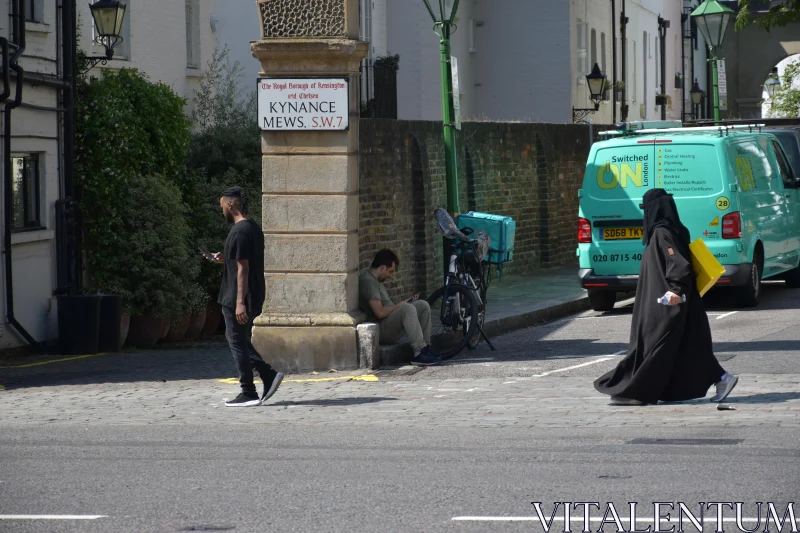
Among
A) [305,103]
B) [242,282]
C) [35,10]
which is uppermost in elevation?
[35,10]

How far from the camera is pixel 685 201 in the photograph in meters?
16.5

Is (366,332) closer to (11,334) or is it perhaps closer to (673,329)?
(673,329)

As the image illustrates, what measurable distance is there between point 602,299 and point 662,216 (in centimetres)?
793

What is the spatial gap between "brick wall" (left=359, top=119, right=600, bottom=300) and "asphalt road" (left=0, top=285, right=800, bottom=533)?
3194 mm

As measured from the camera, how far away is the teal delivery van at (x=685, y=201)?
16.5 m

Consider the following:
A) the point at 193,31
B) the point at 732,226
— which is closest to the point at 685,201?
the point at 732,226

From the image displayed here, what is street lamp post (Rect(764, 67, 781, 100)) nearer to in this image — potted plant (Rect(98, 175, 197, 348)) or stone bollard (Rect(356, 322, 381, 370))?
potted plant (Rect(98, 175, 197, 348))

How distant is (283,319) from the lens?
13.2 meters

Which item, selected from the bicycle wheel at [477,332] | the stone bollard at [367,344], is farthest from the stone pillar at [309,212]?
the bicycle wheel at [477,332]

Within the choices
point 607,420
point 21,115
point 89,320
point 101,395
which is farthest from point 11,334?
point 607,420

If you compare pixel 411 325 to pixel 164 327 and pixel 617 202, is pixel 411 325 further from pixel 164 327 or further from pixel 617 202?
pixel 164 327

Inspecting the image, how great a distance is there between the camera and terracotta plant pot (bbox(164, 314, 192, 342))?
17375mm

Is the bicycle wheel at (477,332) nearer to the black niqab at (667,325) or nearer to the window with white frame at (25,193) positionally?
the black niqab at (667,325)

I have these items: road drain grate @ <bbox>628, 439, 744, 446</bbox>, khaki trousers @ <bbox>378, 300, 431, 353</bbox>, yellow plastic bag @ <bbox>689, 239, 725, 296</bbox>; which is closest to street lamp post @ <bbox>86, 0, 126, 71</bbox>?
khaki trousers @ <bbox>378, 300, 431, 353</bbox>
